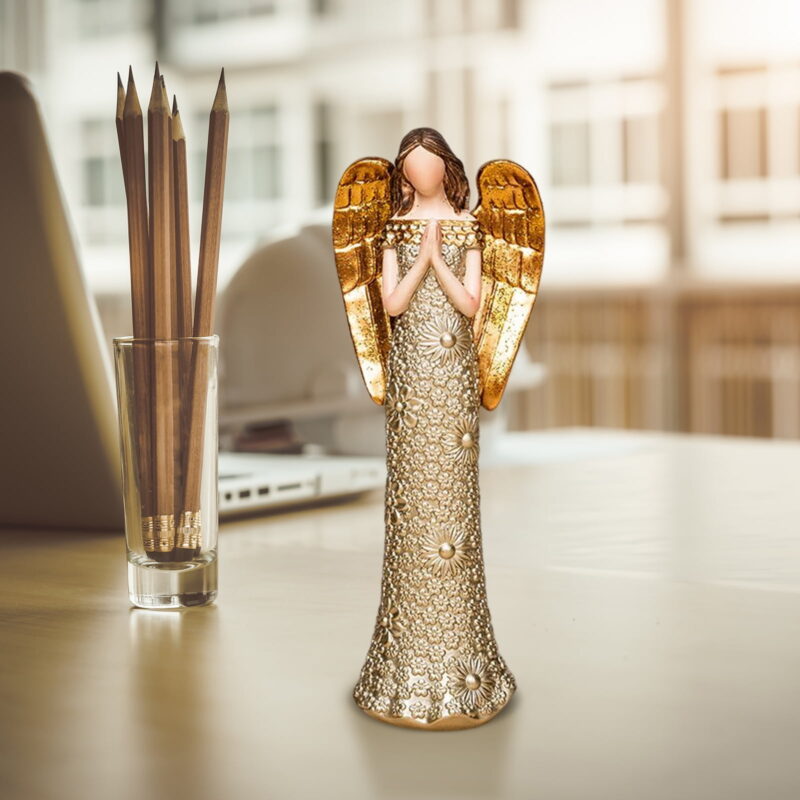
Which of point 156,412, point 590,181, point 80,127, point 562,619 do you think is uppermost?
point 80,127

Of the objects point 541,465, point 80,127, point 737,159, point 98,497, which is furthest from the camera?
point 80,127

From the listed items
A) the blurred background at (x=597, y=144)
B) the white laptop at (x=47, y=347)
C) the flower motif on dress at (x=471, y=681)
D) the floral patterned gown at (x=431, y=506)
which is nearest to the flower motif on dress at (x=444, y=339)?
the floral patterned gown at (x=431, y=506)

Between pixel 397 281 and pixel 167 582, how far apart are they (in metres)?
0.23

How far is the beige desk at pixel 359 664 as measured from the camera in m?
0.37

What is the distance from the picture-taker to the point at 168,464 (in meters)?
0.59

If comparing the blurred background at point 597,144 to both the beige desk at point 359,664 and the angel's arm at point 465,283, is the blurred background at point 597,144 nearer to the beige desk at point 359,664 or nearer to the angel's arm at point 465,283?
the beige desk at point 359,664

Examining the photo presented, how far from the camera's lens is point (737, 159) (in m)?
3.72

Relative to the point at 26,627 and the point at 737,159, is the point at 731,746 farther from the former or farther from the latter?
the point at 737,159

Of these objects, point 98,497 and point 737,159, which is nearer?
point 98,497

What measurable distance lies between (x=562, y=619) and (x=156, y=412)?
8.5 inches

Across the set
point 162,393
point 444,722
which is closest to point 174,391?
point 162,393

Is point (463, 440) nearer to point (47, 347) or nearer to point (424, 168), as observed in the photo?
point (424, 168)

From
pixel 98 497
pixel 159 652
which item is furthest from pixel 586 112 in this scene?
pixel 159 652

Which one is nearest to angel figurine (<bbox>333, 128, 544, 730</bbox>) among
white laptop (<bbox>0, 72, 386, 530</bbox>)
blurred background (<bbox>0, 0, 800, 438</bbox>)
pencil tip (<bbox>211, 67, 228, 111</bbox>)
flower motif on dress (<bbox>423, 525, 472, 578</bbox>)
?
flower motif on dress (<bbox>423, 525, 472, 578</bbox>)
